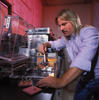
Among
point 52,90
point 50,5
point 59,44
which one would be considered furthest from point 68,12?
point 50,5

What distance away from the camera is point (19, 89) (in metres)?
0.70

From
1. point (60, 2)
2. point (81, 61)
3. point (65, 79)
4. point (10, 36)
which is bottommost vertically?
point (65, 79)

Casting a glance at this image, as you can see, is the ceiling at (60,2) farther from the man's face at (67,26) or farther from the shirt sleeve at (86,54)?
the shirt sleeve at (86,54)

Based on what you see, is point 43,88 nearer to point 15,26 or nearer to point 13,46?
point 13,46

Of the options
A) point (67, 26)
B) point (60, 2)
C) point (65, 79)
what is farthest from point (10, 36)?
point (60, 2)

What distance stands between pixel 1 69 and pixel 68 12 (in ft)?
2.49

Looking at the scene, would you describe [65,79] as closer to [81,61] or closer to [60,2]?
[81,61]

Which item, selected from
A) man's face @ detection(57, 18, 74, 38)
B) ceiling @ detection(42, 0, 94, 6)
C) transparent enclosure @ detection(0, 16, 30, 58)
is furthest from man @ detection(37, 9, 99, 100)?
ceiling @ detection(42, 0, 94, 6)

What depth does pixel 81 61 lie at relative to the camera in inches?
26.3

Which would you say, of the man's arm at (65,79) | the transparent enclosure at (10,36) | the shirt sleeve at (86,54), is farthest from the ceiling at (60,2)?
the man's arm at (65,79)

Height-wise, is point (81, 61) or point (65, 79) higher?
A: point (81, 61)

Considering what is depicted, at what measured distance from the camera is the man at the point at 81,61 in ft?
2.15

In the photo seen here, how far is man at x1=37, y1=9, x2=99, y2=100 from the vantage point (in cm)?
66

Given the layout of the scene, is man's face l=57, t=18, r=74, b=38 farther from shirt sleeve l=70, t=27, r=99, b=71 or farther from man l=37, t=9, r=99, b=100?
shirt sleeve l=70, t=27, r=99, b=71
